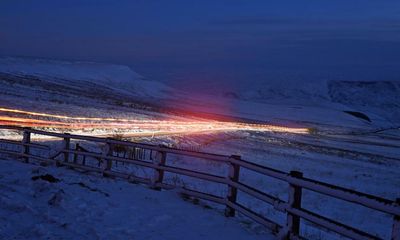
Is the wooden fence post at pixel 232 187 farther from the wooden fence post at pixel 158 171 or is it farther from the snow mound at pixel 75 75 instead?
the snow mound at pixel 75 75

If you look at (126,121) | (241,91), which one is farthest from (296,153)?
(241,91)

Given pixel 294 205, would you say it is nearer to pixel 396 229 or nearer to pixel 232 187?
pixel 396 229

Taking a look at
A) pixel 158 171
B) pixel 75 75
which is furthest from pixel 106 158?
pixel 75 75

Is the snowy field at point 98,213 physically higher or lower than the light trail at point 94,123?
lower

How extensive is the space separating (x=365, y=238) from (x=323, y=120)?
84.4 meters

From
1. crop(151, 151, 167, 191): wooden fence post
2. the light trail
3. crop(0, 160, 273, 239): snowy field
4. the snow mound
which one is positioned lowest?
crop(0, 160, 273, 239): snowy field

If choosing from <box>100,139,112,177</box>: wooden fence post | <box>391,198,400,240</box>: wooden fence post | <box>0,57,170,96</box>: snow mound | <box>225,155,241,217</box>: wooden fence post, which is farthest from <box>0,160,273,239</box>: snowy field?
<box>0,57,170,96</box>: snow mound

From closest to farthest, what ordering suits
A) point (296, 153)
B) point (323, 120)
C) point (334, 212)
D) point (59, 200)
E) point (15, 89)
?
1. point (59, 200)
2. point (334, 212)
3. point (296, 153)
4. point (15, 89)
5. point (323, 120)

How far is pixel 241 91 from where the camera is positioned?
173250 mm

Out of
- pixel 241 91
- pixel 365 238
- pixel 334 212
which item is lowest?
pixel 334 212

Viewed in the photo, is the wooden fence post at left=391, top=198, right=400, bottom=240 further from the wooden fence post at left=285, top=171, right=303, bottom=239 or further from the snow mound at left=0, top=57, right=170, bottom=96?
the snow mound at left=0, top=57, right=170, bottom=96

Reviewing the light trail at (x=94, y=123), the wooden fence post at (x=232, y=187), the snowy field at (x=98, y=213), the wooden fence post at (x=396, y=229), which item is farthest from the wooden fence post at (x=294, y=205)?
the light trail at (x=94, y=123)

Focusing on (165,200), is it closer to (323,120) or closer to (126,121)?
(126,121)

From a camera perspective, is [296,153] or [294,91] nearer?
[296,153]
